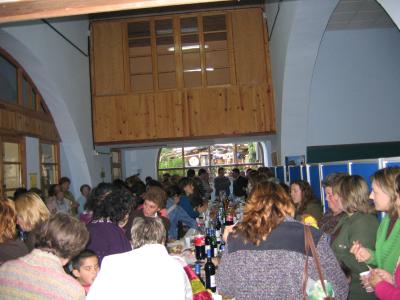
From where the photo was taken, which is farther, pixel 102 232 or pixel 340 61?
pixel 340 61

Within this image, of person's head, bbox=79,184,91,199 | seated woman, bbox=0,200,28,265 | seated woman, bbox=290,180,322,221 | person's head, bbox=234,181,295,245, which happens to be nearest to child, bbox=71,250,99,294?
seated woman, bbox=0,200,28,265

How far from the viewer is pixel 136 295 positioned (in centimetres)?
185

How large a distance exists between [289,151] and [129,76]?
4027mm

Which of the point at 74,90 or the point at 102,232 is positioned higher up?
the point at 74,90

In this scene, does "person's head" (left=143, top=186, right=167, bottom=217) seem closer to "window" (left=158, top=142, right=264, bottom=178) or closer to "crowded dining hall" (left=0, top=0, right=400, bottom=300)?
"crowded dining hall" (left=0, top=0, right=400, bottom=300)

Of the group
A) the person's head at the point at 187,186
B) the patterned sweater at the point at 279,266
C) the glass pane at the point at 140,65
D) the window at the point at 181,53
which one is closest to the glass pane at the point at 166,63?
the window at the point at 181,53

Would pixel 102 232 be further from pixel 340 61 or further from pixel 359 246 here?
pixel 340 61

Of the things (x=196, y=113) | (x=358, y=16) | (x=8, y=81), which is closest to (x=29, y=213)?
(x=8, y=81)

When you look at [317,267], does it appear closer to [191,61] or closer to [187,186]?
[187,186]

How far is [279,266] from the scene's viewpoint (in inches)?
75.7

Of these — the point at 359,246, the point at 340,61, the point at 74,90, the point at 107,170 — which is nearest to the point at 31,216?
the point at 359,246

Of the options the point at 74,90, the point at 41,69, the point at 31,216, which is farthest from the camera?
the point at 74,90

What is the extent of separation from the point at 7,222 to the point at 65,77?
18.8 feet

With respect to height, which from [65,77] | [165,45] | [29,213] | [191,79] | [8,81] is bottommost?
[29,213]
